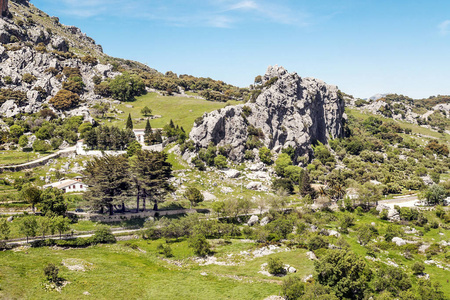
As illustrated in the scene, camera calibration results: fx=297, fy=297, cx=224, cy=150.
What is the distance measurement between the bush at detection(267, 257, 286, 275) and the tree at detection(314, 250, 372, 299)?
258 inches

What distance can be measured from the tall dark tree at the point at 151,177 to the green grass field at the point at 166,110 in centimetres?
5888

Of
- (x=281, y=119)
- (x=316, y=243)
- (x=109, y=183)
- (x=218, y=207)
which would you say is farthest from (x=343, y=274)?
(x=281, y=119)

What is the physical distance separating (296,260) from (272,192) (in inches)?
1802

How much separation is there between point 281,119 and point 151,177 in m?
86.9

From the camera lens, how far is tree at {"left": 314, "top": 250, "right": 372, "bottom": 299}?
48.4m

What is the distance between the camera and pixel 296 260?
60.3 m

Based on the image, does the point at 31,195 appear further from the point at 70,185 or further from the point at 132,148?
the point at 132,148

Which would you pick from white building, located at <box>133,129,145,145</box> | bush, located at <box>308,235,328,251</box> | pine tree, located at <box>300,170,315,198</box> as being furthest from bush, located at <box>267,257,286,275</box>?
white building, located at <box>133,129,145,145</box>

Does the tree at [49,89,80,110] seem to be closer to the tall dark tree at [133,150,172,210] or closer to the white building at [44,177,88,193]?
the white building at [44,177,88,193]

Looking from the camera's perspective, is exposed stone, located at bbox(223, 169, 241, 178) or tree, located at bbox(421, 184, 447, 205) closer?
A: tree, located at bbox(421, 184, 447, 205)

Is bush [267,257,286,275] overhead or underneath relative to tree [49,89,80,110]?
underneath

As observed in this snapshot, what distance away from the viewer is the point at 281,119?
150500mm

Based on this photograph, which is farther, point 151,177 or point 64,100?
point 64,100

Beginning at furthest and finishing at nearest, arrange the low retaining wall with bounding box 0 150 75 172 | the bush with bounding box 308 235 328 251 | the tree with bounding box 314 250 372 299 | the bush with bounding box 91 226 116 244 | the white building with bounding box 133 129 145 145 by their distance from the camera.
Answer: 1. the white building with bounding box 133 129 145 145
2. the low retaining wall with bounding box 0 150 75 172
3. the bush with bounding box 308 235 328 251
4. the bush with bounding box 91 226 116 244
5. the tree with bounding box 314 250 372 299
